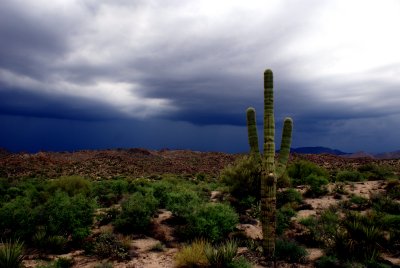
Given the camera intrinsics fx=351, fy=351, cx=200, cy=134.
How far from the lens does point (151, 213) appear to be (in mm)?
14203

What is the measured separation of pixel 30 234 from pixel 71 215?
151 centimetres

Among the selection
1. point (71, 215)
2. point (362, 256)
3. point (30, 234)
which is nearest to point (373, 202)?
point (362, 256)

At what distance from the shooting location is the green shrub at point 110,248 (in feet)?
35.7

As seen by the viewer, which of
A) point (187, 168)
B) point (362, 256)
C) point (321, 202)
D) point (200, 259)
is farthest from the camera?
point (187, 168)

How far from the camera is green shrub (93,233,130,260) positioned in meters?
10.9

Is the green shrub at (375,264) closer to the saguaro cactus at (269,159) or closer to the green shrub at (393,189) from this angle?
the saguaro cactus at (269,159)

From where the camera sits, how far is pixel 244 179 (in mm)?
18297

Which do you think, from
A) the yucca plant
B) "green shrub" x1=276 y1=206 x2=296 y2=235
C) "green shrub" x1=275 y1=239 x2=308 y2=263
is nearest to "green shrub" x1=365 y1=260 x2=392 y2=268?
"green shrub" x1=275 y1=239 x2=308 y2=263

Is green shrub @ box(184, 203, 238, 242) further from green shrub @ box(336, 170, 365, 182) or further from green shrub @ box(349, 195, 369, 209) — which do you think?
green shrub @ box(336, 170, 365, 182)

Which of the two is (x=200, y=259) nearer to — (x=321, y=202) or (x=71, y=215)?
(x=71, y=215)

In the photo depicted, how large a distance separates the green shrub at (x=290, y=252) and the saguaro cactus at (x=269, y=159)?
14.0 inches

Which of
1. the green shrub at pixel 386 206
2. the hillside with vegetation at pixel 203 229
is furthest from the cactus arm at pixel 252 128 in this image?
the green shrub at pixel 386 206

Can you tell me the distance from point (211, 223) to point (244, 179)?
6130mm

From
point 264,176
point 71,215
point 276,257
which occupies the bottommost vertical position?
point 276,257
